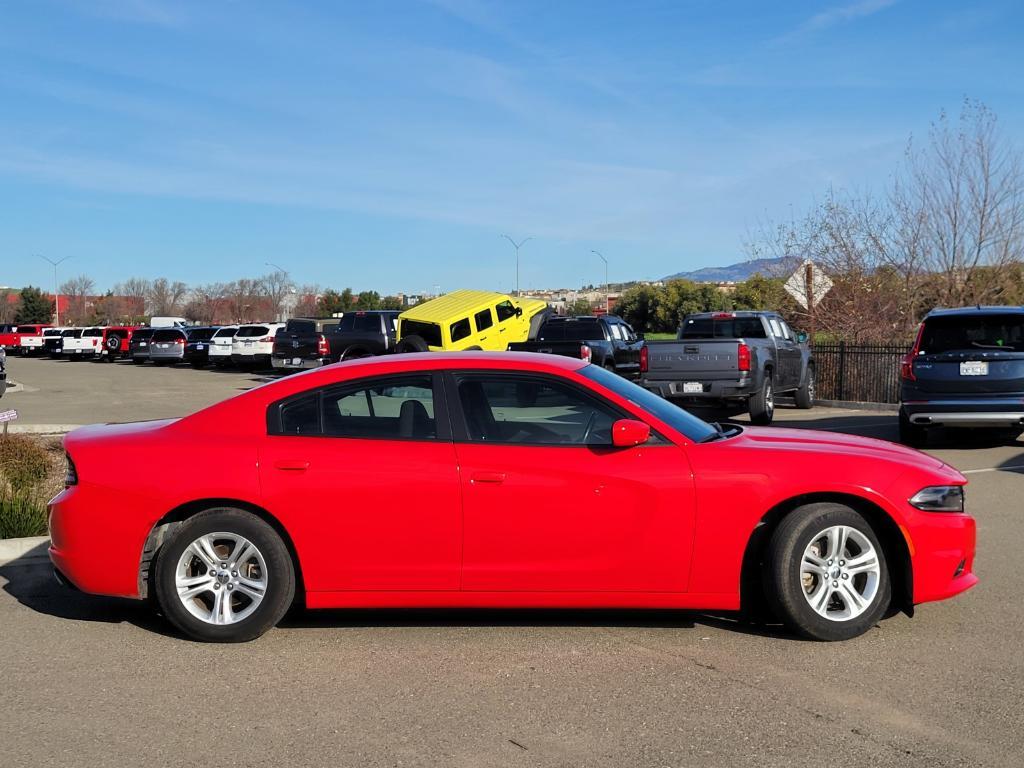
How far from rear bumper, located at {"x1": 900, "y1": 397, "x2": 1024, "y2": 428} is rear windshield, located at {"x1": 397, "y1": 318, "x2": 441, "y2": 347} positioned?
14.5 metres

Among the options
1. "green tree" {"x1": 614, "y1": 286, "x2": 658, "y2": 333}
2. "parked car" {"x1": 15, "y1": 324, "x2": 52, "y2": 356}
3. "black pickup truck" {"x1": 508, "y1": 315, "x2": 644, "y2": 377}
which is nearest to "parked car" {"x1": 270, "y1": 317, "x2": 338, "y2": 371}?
"black pickup truck" {"x1": 508, "y1": 315, "x2": 644, "y2": 377}

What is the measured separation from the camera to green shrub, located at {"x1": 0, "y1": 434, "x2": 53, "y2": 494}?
33.2 feet

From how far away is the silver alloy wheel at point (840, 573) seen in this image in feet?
18.3

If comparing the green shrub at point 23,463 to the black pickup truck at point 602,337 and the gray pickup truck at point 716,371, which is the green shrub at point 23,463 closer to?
the gray pickup truck at point 716,371

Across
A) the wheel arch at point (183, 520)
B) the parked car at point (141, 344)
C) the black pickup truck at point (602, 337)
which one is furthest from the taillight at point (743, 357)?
the parked car at point (141, 344)

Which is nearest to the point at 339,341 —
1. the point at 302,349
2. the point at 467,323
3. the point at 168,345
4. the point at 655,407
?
the point at 302,349

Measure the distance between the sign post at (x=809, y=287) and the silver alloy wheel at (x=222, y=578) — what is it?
930 inches

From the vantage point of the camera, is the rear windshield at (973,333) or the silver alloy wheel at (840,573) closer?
the silver alloy wheel at (840,573)

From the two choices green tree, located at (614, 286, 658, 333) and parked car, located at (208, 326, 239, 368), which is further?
green tree, located at (614, 286, 658, 333)

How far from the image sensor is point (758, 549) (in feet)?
18.7

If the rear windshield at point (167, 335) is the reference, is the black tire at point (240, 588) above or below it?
below

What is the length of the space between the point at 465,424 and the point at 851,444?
222cm

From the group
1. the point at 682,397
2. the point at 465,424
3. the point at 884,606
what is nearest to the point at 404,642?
the point at 465,424

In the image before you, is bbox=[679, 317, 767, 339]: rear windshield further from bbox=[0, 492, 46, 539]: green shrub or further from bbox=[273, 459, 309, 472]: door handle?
bbox=[273, 459, 309, 472]: door handle
